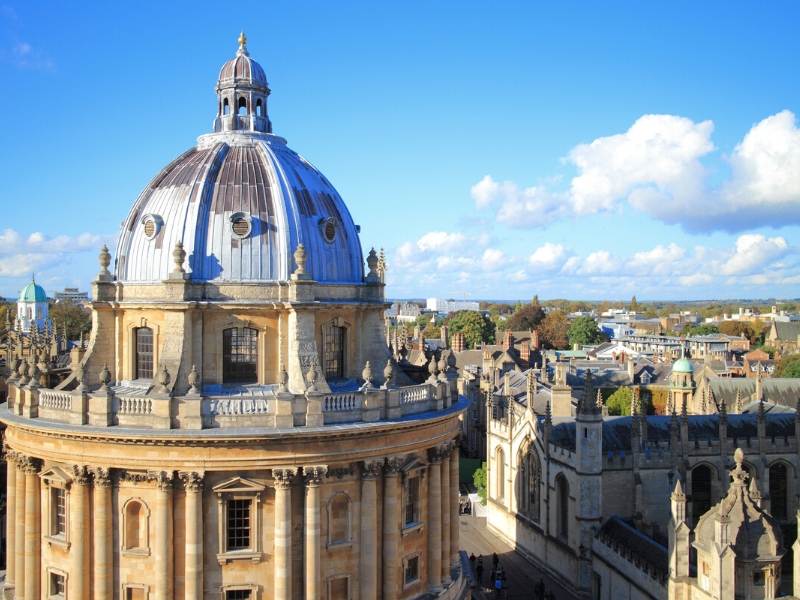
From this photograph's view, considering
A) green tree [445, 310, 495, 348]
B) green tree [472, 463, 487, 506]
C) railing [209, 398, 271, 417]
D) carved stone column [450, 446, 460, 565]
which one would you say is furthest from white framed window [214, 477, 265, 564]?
green tree [445, 310, 495, 348]

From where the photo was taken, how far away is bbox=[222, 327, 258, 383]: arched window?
32.0m

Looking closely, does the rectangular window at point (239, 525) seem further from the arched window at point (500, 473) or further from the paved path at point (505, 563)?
the arched window at point (500, 473)

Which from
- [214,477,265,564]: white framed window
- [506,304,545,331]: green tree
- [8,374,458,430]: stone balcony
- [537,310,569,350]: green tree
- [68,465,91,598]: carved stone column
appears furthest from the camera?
[506,304,545,331]: green tree

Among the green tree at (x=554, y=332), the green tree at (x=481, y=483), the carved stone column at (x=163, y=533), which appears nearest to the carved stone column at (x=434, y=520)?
the carved stone column at (x=163, y=533)

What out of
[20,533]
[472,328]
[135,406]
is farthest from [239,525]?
[472,328]

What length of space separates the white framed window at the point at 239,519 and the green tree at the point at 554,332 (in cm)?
13964

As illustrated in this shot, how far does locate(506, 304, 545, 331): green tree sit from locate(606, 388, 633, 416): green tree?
99.4 m

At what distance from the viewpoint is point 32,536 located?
32.2m

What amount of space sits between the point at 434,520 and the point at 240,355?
10.3 meters

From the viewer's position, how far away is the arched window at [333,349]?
3381cm

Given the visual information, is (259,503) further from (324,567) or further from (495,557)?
(495,557)

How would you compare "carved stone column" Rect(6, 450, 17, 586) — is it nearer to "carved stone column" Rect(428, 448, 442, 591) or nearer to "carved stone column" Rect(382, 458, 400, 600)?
"carved stone column" Rect(382, 458, 400, 600)

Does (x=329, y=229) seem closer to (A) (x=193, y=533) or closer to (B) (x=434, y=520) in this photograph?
(B) (x=434, y=520)

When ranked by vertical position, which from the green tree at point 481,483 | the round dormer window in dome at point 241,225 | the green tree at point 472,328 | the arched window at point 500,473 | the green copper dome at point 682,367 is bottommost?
the green tree at point 481,483
